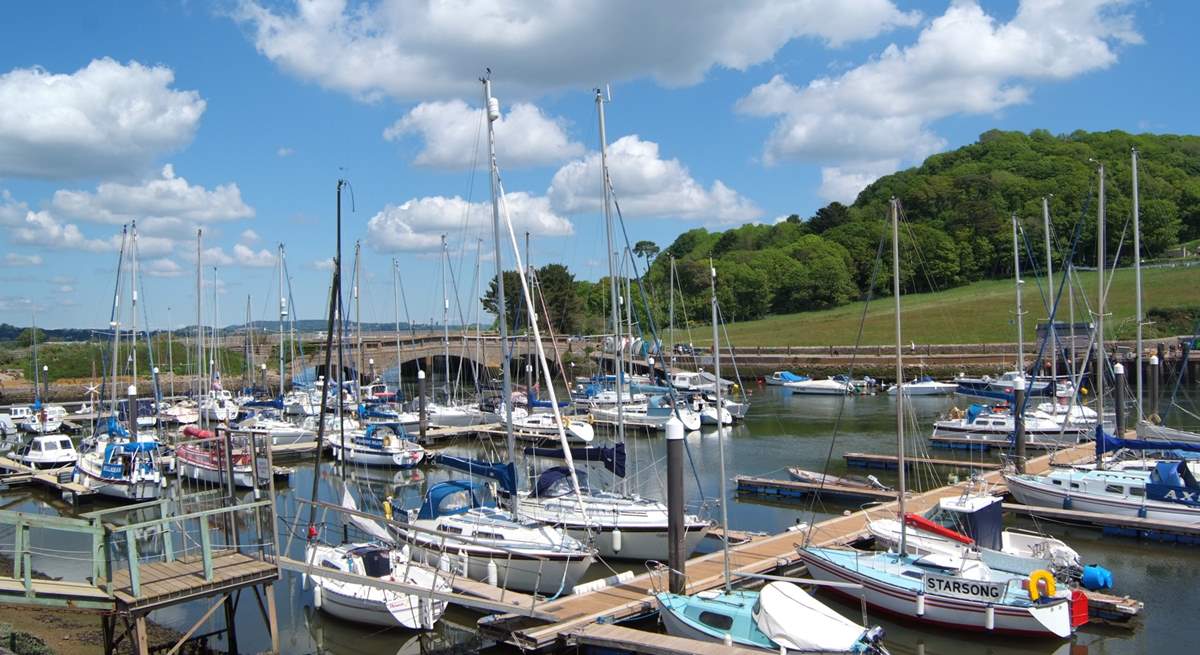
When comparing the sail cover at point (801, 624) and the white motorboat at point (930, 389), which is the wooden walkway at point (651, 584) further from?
the white motorboat at point (930, 389)

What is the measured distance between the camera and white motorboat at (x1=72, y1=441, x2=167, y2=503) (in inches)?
1559

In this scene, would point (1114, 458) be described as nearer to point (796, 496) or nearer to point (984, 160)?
point (796, 496)

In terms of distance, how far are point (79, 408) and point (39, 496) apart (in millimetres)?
42633

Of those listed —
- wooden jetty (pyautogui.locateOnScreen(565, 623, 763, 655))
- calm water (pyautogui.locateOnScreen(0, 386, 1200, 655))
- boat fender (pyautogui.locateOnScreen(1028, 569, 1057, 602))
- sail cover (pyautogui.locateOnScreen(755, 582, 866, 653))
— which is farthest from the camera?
calm water (pyautogui.locateOnScreen(0, 386, 1200, 655))

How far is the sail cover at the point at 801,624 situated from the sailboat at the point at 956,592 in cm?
262

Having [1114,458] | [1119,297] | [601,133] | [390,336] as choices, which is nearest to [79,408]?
[390,336]

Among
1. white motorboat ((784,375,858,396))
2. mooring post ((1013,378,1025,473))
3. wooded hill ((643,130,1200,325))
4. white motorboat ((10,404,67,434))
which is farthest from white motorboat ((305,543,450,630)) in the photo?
wooded hill ((643,130,1200,325))

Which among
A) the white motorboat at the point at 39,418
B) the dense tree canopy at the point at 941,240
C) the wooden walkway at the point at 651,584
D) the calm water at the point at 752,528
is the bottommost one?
the calm water at the point at 752,528

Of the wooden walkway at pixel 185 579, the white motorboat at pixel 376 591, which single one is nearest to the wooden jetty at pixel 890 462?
the white motorboat at pixel 376 591

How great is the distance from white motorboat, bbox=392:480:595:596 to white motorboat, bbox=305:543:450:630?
88 cm

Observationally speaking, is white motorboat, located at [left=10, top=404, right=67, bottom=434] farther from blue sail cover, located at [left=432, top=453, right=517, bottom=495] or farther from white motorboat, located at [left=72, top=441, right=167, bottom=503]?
blue sail cover, located at [left=432, top=453, right=517, bottom=495]

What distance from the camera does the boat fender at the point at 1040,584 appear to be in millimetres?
20062

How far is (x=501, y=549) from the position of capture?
24266mm

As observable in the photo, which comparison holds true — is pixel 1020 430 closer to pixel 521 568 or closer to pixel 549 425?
pixel 521 568
